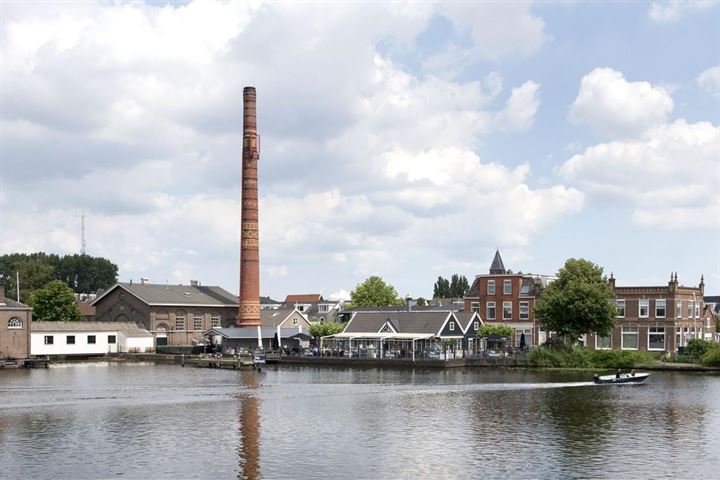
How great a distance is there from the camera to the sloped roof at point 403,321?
344 ft

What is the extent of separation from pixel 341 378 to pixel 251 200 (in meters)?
42.9

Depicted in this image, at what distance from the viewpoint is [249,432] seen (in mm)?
46781

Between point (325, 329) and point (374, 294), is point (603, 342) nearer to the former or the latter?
point (325, 329)

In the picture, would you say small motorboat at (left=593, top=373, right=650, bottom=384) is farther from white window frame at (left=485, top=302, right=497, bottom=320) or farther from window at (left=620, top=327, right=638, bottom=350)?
white window frame at (left=485, top=302, right=497, bottom=320)

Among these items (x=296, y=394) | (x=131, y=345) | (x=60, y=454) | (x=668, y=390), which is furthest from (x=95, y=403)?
(x=131, y=345)

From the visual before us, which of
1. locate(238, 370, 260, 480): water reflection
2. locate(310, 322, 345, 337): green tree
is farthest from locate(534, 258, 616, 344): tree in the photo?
locate(238, 370, 260, 480): water reflection

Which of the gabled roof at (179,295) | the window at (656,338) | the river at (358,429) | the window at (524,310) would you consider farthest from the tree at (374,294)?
the river at (358,429)

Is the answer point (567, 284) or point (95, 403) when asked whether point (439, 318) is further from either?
point (95, 403)

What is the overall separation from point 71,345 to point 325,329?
32352mm

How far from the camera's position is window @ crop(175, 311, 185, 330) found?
422ft

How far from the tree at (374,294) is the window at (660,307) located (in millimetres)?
53872

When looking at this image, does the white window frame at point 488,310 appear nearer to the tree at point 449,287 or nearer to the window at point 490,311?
the window at point 490,311

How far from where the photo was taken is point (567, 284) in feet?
311

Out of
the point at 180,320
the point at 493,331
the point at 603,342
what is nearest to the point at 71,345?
the point at 180,320
